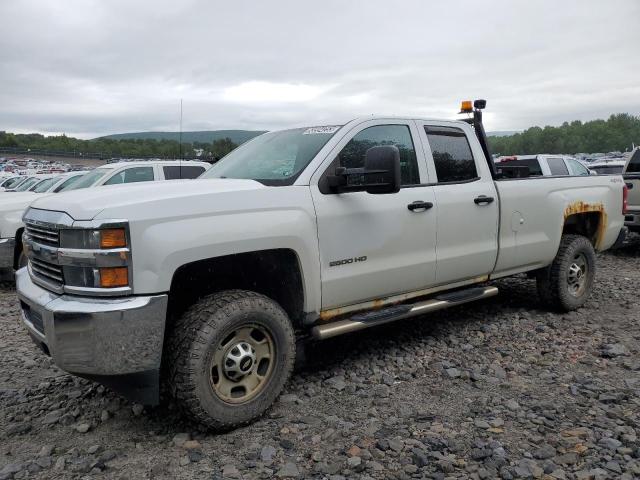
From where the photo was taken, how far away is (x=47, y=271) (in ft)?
10.2

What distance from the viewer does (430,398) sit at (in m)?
3.65

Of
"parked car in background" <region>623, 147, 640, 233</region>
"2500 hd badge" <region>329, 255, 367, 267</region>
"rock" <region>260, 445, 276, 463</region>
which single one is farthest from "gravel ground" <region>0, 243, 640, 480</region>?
"parked car in background" <region>623, 147, 640, 233</region>

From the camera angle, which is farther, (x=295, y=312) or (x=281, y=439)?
(x=295, y=312)

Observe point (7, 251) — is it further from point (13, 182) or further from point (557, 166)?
point (13, 182)

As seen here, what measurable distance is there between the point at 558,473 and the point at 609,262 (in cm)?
703

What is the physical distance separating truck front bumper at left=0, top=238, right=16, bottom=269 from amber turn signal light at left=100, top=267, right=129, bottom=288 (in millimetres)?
5240

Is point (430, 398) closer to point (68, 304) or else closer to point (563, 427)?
point (563, 427)

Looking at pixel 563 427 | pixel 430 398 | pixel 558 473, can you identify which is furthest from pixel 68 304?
pixel 563 427

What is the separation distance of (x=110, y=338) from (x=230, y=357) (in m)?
0.71

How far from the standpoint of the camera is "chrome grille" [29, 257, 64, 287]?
300 cm

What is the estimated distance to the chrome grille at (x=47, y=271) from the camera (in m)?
3.00

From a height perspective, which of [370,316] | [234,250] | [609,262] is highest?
[234,250]

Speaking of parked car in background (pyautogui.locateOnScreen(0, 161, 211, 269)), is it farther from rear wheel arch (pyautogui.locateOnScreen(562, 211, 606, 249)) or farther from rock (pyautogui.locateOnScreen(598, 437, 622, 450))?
rock (pyautogui.locateOnScreen(598, 437, 622, 450))

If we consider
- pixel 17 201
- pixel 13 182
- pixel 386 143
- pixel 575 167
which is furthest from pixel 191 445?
pixel 13 182
